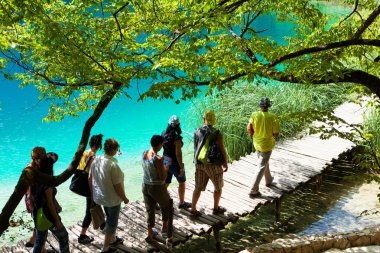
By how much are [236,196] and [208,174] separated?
3.96 ft

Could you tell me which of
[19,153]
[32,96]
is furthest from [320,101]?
[32,96]

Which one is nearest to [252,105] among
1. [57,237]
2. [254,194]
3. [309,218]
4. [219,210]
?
[309,218]

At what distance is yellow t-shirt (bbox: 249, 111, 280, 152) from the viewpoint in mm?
5719

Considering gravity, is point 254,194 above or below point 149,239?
above

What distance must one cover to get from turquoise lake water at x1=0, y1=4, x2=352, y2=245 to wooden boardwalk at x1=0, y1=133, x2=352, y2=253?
2.22 m

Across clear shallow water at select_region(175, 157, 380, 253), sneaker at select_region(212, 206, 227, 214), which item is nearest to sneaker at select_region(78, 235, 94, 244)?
clear shallow water at select_region(175, 157, 380, 253)

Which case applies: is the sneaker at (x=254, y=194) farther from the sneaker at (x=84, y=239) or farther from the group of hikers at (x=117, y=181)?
the sneaker at (x=84, y=239)

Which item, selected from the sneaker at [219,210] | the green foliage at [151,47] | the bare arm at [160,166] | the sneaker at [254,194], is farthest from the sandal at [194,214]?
the green foliage at [151,47]

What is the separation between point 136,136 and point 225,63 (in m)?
9.27

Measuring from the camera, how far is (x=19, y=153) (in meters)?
12.0

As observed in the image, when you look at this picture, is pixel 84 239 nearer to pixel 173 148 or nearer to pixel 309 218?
pixel 173 148

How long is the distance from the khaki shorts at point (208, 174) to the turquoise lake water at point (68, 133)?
3333 millimetres

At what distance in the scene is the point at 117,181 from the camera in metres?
4.23

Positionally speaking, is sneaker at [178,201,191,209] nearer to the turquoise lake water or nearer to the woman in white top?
the woman in white top
